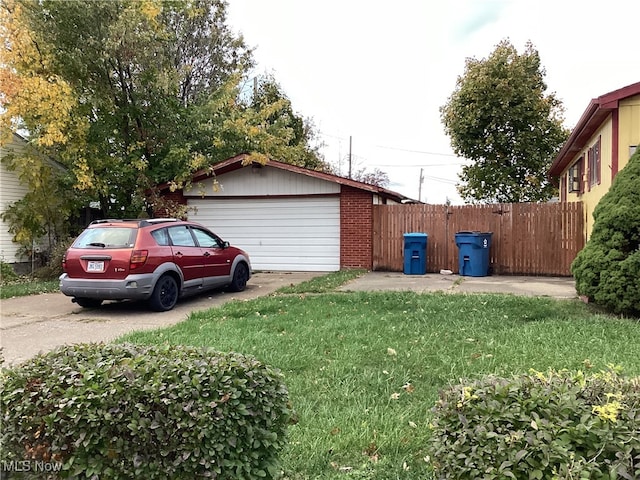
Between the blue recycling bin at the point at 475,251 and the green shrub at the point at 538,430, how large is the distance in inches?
421

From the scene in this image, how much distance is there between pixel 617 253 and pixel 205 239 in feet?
23.5

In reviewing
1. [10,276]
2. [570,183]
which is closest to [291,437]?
[10,276]

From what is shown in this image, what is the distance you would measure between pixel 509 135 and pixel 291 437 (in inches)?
830

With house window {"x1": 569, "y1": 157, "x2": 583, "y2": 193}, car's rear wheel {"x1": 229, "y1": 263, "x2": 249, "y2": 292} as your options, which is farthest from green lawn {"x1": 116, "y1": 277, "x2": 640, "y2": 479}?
house window {"x1": 569, "y1": 157, "x2": 583, "y2": 193}

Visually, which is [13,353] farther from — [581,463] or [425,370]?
[581,463]

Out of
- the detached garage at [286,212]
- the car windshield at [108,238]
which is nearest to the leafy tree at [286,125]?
the detached garage at [286,212]

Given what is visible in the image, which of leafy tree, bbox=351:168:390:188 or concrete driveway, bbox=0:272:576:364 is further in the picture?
leafy tree, bbox=351:168:390:188

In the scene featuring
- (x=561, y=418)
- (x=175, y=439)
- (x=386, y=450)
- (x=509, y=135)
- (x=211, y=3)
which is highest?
(x=211, y=3)

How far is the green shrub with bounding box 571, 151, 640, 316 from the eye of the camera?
6.66 m

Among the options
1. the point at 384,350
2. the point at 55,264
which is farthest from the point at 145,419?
the point at 55,264

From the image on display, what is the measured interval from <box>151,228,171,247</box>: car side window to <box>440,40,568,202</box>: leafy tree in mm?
16493

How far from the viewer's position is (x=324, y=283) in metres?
11.0

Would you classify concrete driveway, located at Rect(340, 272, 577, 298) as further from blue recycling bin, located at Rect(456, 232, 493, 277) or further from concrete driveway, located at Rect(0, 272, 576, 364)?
blue recycling bin, located at Rect(456, 232, 493, 277)

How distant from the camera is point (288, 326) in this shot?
20.9 feet
